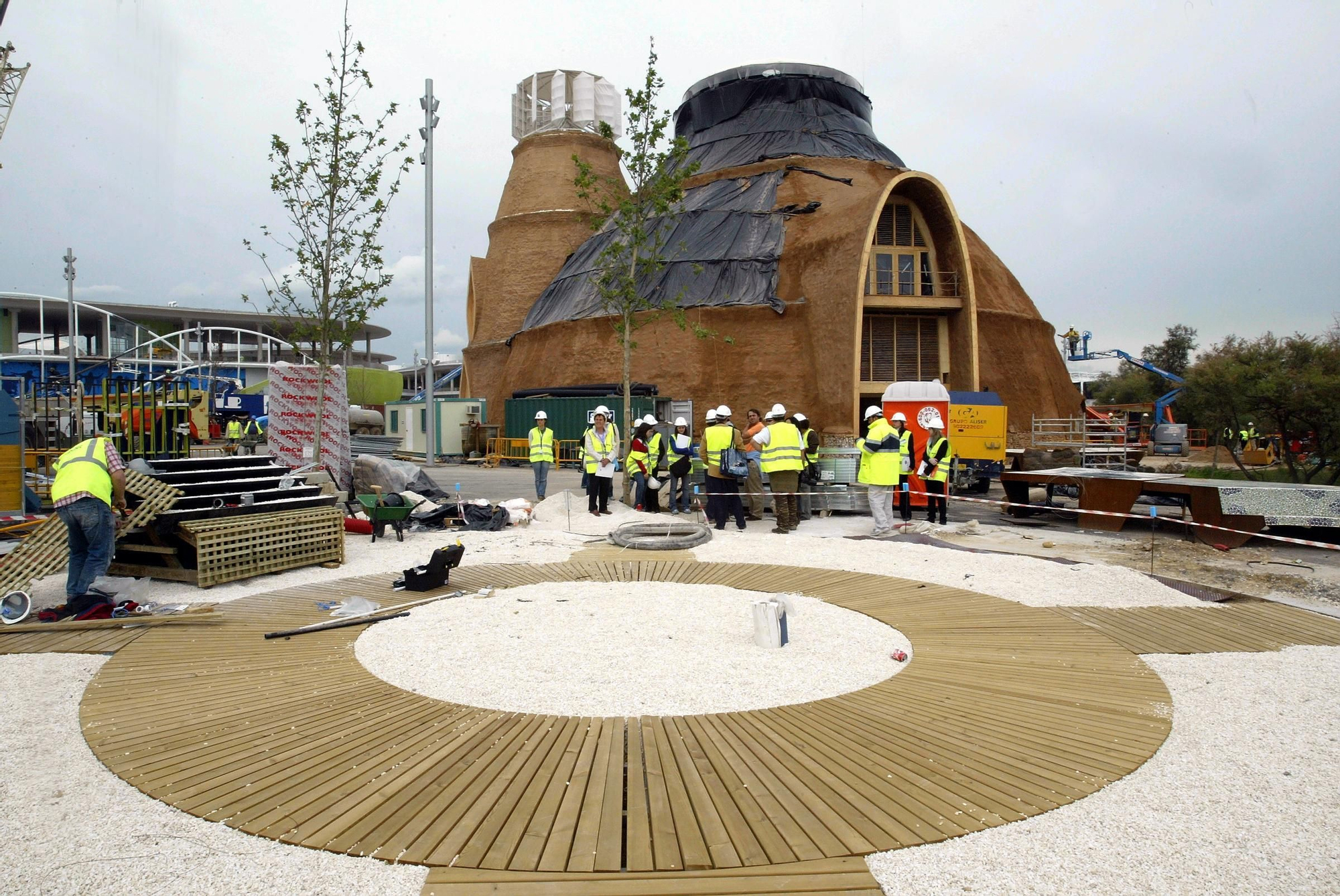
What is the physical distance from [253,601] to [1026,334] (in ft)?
99.3

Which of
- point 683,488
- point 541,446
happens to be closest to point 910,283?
point 683,488

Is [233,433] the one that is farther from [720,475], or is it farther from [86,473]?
[86,473]

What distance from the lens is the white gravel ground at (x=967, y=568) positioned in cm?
713

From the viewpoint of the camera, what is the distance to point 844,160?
3294 centimetres

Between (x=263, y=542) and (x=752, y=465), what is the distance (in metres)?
7.61

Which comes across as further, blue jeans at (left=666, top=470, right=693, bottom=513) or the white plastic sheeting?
the white plastic sheeting

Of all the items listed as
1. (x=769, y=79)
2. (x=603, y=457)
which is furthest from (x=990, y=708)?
(x=769, y=79)

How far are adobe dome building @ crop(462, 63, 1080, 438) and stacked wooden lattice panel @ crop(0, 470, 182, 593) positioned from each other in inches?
745

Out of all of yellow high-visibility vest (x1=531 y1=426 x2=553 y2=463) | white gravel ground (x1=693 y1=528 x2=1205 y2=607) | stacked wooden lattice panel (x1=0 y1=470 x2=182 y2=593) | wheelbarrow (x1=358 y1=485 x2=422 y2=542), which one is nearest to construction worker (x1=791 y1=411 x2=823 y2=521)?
white gravel ground (x1=693 y1=528 x2=1205 y2=607)

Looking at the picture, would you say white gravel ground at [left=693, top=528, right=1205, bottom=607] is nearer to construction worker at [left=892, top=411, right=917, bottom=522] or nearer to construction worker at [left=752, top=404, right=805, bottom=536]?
construction worker at [left=752, top=404, right=805, bottom=536]

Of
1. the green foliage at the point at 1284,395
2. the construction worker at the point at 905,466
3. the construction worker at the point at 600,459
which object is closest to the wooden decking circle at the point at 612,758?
the construction worker at the point at 905,466

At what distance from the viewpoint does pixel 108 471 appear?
652 cm

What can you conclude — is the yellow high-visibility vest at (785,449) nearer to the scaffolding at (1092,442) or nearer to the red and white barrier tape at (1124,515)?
the red and white barrier tape at (1124,515)

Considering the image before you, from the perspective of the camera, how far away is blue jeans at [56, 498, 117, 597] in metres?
6.31
